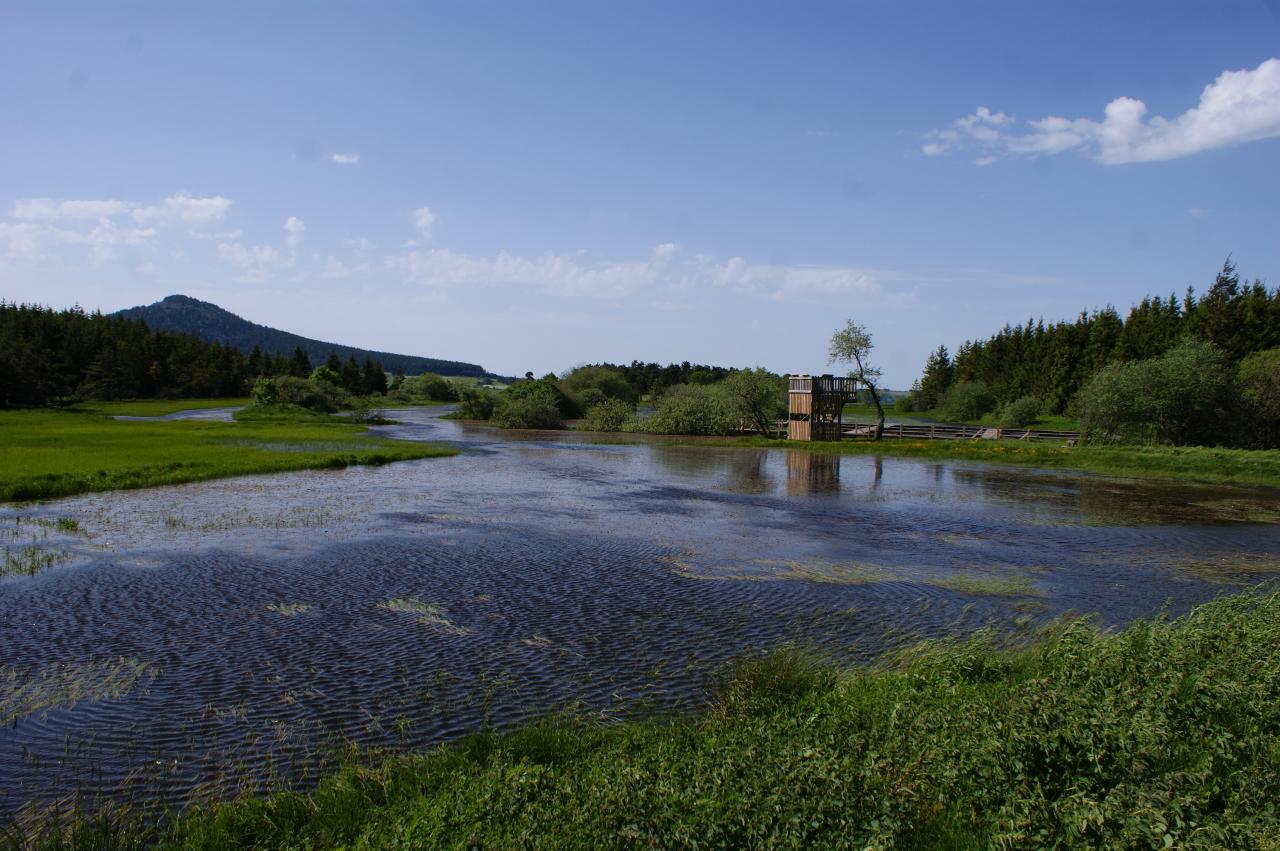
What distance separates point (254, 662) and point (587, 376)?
3389 inches

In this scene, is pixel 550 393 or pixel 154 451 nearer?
pixel 154 451

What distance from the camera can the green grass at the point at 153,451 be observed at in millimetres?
27672

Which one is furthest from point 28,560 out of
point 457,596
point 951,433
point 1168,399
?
point 951,433

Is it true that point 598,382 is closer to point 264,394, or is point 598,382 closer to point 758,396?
point 758,396

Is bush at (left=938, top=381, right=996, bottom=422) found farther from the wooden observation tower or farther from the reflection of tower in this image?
the reflection of tower

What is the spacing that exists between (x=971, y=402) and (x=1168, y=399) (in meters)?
56.3

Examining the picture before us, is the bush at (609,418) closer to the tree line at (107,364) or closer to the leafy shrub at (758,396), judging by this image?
the leafy shrub at (758,396)

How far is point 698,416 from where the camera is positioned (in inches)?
2594

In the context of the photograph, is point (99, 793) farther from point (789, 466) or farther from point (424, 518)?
point (789, 466)

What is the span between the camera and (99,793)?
24.5 ft

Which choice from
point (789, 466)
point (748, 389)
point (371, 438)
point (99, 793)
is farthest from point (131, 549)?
point (748, 389)

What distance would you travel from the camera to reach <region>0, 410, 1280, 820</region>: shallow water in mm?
9164

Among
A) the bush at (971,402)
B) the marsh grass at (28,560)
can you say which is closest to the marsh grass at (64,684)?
the marsh grass at (28,560)

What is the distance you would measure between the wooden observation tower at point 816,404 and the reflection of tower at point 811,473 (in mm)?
5286
